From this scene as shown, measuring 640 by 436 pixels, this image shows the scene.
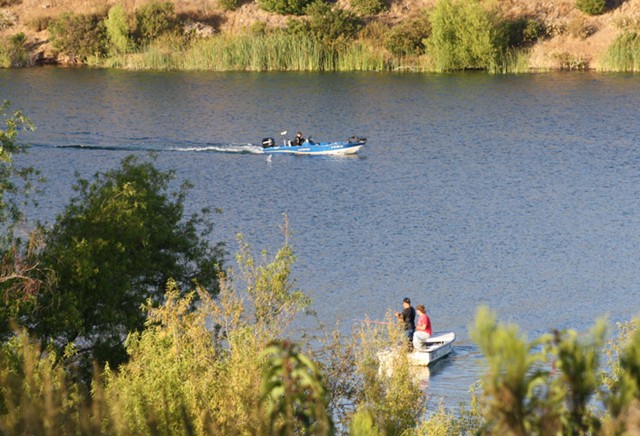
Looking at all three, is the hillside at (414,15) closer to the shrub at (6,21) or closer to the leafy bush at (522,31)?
the shrub at (6,21)

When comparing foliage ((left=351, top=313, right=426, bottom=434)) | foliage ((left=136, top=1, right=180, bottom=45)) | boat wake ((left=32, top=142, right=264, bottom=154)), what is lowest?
boat wake ((left=32, top=142, right=264, bottom=154))

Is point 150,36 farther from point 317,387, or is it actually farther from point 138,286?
point 317,387

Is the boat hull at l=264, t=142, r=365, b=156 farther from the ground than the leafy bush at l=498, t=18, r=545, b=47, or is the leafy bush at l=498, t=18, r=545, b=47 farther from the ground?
the leafy bush at l=498, t=18, r=545, b=47

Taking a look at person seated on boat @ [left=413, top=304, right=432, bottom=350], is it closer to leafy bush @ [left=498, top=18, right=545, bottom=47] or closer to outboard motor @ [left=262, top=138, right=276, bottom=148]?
outboard motor @ [left=262, top=138, right=276, bottom=148]

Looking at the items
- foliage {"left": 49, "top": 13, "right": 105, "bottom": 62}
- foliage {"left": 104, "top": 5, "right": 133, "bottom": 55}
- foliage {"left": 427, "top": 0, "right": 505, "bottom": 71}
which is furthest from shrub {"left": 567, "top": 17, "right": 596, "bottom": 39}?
foliage {"left": 49, "top": 13, "right": 105, "bottom": 62}

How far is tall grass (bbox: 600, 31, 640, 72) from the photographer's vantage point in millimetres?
73750

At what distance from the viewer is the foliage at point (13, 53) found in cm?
8112

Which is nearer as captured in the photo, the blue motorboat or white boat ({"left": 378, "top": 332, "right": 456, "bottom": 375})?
white boat ({"left": 378, "top": 332, "right": 456, "bottom": 375})

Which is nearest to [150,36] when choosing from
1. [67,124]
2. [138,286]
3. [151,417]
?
[67,124]

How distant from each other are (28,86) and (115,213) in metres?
52.5

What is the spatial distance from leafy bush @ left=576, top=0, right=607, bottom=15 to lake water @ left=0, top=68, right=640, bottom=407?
881 centimetres

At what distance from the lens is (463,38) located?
75562 millimetres

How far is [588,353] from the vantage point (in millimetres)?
3582

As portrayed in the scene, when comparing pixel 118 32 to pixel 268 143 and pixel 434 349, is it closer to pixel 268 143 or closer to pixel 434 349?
pixel 268 143
